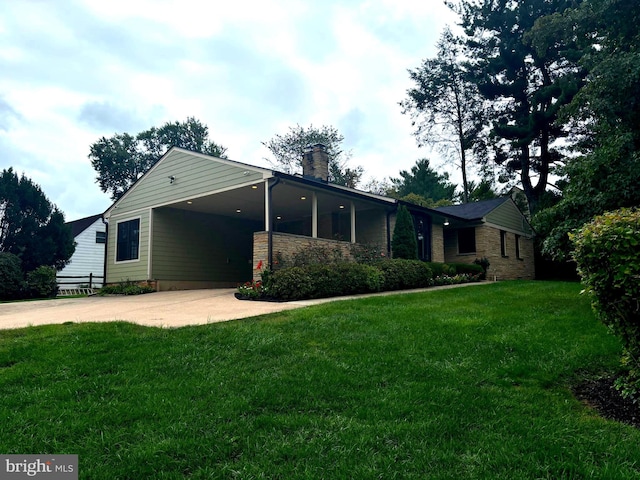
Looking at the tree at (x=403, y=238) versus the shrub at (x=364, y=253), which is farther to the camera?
the tree at (x=403, y=238)

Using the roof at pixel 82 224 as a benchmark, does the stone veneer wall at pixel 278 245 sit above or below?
below

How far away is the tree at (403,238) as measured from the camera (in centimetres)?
1431

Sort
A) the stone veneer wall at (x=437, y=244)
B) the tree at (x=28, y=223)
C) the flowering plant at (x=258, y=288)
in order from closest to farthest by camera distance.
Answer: the flowering plant at (x=258, y=288) → the tree at (x=28, y=223) → the stone veneer wall at (x=437, y=244)

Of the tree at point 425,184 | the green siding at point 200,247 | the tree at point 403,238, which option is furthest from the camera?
the tree at point 425,184

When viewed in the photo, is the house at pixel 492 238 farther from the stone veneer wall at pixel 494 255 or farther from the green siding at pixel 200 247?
the green siding at pixel 200 247

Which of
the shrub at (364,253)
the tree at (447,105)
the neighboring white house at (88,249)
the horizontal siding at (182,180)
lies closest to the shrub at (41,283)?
the horizontal siding at (182,180)

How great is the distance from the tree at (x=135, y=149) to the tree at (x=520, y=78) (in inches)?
885

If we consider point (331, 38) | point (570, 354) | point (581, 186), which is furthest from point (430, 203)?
point (570, 354)

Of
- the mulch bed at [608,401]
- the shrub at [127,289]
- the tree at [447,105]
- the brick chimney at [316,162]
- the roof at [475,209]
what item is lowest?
the mulch bed at [608,401]

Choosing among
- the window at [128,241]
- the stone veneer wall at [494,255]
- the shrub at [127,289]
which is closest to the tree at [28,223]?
the window at [128,241]

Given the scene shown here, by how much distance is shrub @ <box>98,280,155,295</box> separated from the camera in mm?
13938

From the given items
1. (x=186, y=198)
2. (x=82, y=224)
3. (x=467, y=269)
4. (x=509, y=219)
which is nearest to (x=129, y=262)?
(x=186, y=198)

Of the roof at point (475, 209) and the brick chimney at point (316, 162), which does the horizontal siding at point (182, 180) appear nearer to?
the brick chimney at point (316, 162)

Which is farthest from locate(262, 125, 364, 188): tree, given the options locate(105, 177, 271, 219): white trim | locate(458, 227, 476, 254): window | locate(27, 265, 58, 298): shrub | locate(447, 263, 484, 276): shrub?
locate(27, 265, 58, 298): shrub
